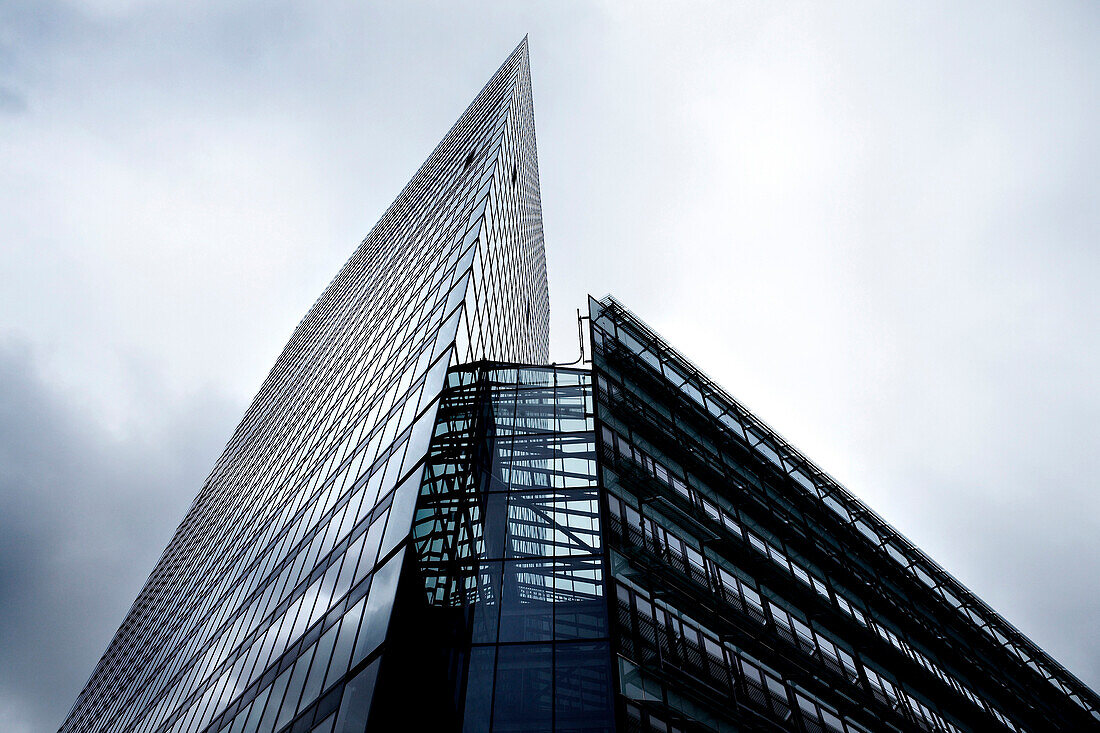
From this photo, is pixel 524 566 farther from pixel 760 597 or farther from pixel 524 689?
pixel 760 597

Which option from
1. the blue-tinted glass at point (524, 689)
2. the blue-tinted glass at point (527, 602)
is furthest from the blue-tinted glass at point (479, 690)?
the blue-tinted glass at point (527, 602)

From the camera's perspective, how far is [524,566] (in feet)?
64.5

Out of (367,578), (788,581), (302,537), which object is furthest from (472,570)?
(788,581)

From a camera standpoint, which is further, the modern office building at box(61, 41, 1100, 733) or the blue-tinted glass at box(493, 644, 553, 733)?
the modern office building at box(61, 41, 1100, 733)

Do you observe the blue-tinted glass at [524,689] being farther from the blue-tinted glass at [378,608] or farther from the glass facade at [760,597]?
the blue-tinted glass at [378,608]

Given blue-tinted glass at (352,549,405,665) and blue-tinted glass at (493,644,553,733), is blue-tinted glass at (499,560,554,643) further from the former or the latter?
blue-tinted glass at (352,549,405,665)

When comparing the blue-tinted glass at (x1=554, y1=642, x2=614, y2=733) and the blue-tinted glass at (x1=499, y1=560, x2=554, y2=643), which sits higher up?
the blue-tinted glass at (x1=499, y1=560, x2=554, y2=643)

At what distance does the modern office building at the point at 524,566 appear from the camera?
17.1 metres

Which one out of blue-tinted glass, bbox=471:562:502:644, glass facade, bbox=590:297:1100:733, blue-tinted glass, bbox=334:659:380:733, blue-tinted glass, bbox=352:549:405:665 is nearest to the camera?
blue-tinted glass, bbox=334:659:380:733

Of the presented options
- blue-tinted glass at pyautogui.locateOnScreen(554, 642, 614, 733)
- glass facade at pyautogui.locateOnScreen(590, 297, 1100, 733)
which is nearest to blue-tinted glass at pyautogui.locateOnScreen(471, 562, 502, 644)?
blue-tinted glass at pyautogui.locateOnScreen(554, 642, 614, 733)

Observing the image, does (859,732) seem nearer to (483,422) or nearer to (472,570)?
(472,570)

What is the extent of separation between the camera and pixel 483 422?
22.6 meters

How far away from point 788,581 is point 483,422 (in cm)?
1260

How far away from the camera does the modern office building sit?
1712cm
